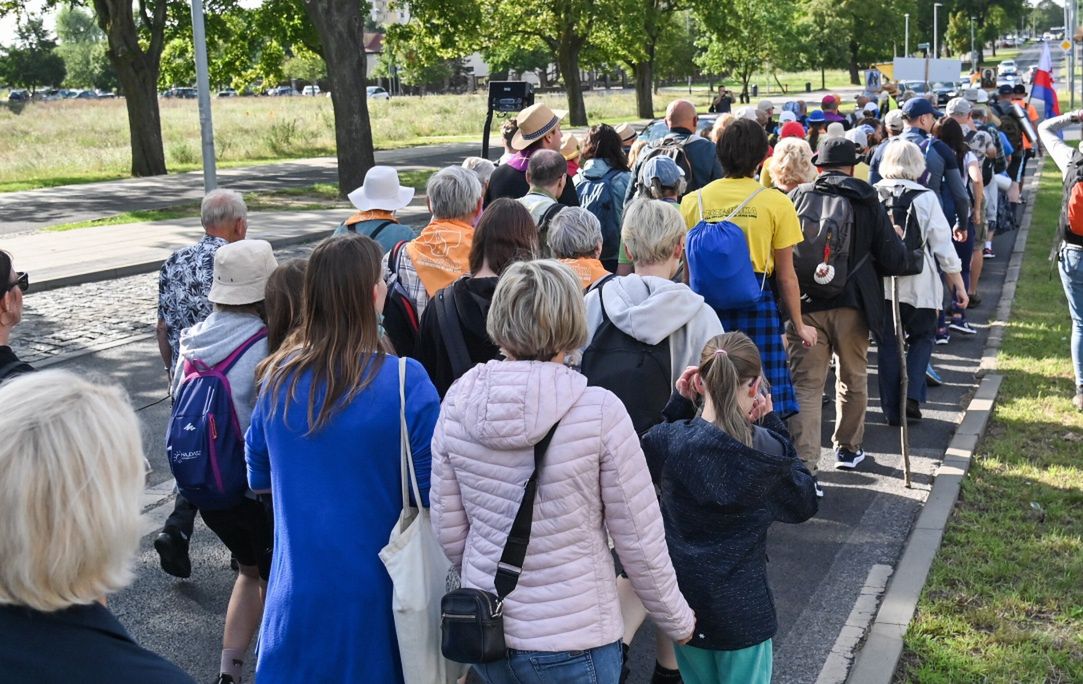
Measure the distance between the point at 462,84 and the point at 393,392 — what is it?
10788cm

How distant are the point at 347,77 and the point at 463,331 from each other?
17985 millimetres

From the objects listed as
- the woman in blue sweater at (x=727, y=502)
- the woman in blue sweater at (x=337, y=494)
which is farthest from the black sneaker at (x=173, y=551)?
the woman in blue sweater at (x=727, y=502)

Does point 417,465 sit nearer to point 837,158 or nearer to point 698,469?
point 698,469

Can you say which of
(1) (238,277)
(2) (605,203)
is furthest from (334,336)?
(2) (605,203)

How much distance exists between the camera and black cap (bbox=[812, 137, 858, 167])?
631cm

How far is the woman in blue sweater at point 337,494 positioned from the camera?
3.02 metres

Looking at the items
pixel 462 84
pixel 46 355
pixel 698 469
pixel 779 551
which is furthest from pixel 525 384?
pixel 462 84

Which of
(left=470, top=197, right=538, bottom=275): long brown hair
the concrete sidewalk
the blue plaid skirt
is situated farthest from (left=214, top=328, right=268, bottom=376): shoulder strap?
the concrete sidewalk

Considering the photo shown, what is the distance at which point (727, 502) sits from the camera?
11.3ft

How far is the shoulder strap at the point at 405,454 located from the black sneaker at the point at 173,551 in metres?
2.46

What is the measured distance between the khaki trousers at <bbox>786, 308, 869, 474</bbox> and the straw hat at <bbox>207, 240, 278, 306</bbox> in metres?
3.32

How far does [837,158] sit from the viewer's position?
6336 mm

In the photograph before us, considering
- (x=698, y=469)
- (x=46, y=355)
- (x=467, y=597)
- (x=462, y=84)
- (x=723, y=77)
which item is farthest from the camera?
(x=462, y=84)

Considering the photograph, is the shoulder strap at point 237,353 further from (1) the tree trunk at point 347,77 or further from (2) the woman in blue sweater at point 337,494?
(1) the tree trunk at point 347,77
